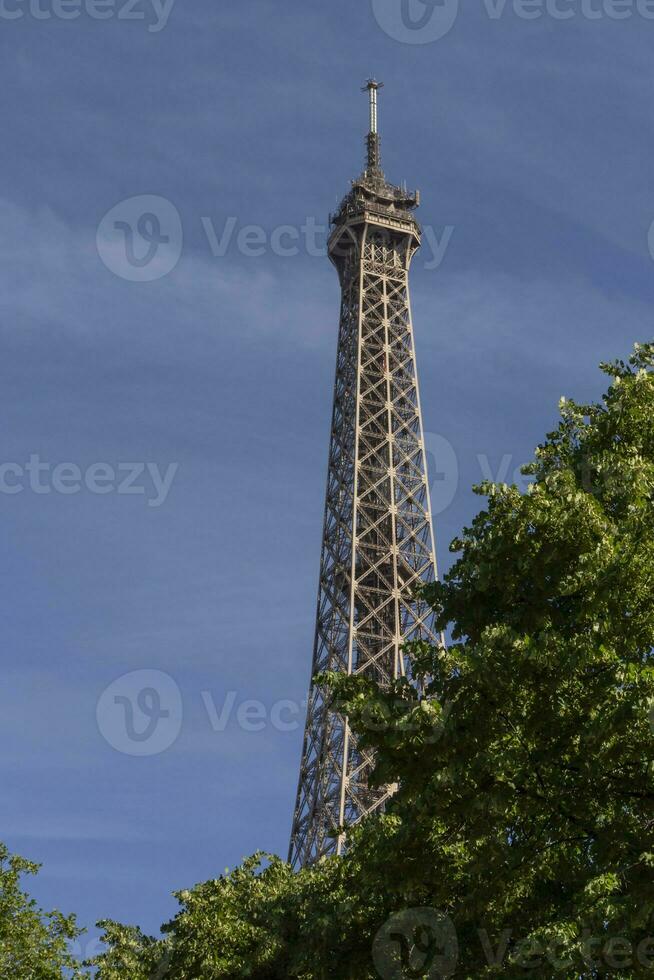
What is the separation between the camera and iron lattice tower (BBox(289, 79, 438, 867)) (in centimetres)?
8000

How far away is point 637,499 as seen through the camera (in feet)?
88.1

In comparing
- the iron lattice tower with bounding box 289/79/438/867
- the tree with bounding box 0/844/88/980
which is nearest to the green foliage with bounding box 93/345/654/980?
the tree with bounding box 0/844/88/980

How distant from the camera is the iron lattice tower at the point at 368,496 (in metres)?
80.0

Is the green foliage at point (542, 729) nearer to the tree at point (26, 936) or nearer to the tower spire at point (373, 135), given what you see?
the tree at point (26, 936)

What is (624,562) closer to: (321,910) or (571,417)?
(571,417)

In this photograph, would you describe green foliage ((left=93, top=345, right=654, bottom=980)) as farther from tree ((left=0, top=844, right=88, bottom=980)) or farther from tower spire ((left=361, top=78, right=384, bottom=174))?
tower spire ((left=361, top=78, right=384, bottom=174))

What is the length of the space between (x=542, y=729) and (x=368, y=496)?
6342 centimetres

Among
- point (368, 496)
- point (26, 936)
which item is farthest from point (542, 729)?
point (368, 496)

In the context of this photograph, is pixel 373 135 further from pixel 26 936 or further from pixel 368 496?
pixel 26 936

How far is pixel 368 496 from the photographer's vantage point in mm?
88250

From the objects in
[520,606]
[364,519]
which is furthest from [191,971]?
[364,519]

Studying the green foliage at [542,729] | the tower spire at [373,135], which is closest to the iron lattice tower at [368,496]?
the tower spire at [373,135]

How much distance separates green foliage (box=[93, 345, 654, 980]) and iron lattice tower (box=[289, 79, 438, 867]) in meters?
48.8

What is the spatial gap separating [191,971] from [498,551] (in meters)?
21.6
